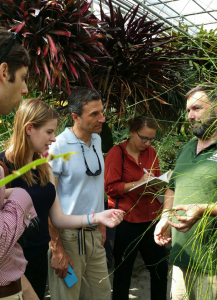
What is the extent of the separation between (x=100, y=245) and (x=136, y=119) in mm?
1091

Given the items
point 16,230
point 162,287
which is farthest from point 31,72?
point 162,287

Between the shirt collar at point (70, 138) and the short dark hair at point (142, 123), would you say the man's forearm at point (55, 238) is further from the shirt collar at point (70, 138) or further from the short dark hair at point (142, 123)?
the short dark hair at point (142, 123)

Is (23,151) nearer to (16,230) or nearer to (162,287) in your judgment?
(16,230)

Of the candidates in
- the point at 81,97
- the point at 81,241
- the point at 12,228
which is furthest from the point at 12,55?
the point at 81,241

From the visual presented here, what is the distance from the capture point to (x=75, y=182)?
1930 millimetres

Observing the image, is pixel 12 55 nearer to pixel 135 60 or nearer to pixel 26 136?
pixel 26 136

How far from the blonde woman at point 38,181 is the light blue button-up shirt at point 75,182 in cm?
25

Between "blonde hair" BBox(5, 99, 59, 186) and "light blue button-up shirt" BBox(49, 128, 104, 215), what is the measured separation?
28 cm

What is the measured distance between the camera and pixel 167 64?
201 centimetres

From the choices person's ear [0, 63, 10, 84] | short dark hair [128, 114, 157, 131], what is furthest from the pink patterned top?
short dark hair [128, 114, 157, 131]

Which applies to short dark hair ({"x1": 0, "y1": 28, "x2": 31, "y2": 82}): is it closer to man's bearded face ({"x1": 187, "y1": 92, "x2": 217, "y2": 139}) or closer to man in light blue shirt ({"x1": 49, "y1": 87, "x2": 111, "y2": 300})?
man's bearded face ({"x1": 187, "y1": 92, "x2": 217, "y2": 139})

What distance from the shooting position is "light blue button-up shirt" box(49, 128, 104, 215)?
1911 mm

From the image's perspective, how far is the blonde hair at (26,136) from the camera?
4.99ft

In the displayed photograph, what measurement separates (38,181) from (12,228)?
2.56 feet
